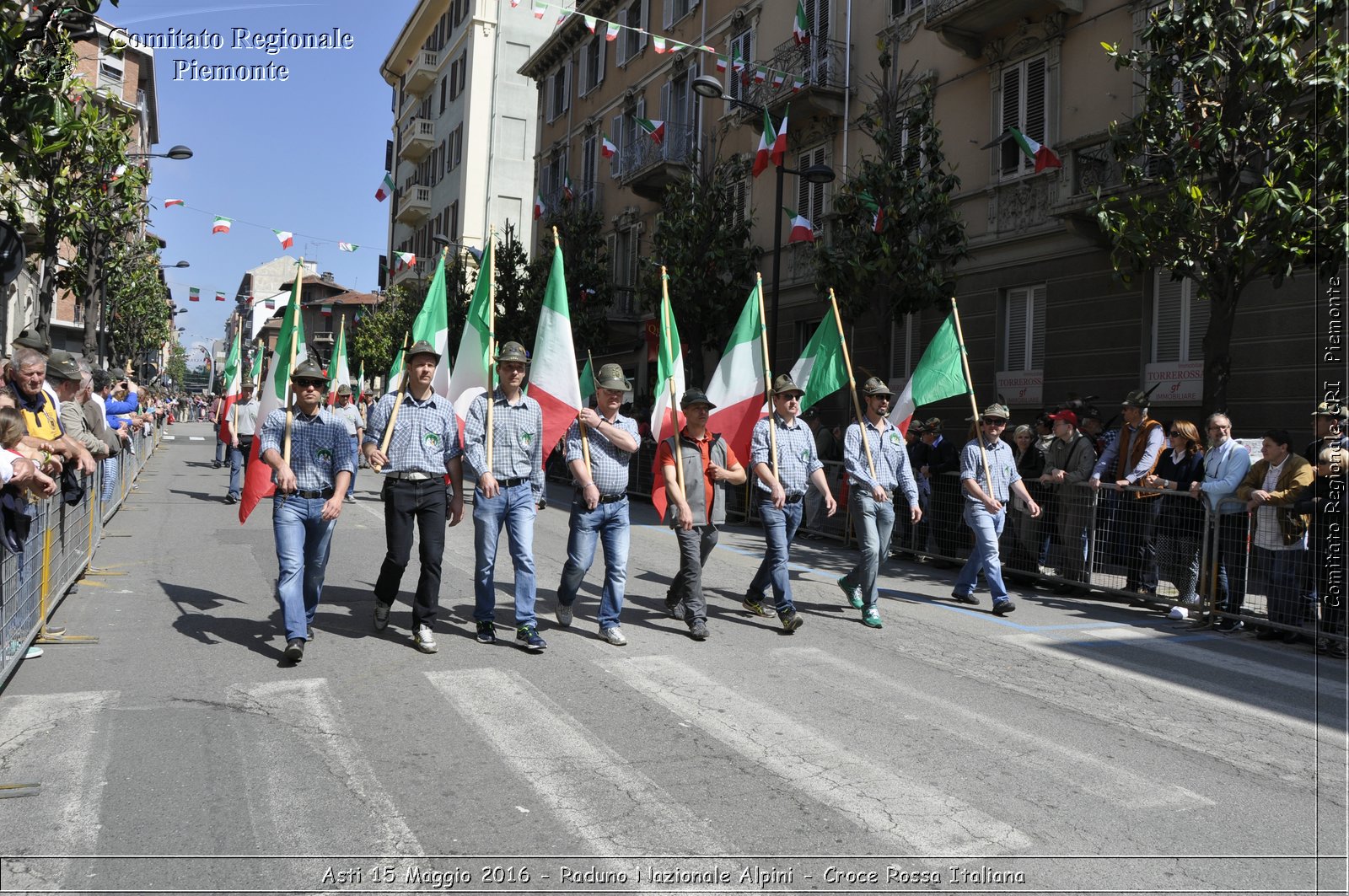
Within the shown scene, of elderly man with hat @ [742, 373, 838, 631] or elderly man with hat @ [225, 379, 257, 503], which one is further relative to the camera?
elderly man with hat @ [225, 379, 257, 503]

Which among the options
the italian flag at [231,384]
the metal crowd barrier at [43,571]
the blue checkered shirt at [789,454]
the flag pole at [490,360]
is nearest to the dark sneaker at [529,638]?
the flag pole at [490,360]

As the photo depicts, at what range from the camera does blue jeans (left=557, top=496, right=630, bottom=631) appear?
292 inches

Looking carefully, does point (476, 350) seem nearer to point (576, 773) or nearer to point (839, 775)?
point (576, 773)

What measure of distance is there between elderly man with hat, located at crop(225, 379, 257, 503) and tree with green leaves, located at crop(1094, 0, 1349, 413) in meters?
12.2

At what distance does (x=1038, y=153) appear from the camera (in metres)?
17.1

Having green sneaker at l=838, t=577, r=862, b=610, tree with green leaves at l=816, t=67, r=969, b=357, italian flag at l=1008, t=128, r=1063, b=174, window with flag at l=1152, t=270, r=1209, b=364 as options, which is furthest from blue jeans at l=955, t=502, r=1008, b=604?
italian flag at l=1008, t=128, r=1063, b=174

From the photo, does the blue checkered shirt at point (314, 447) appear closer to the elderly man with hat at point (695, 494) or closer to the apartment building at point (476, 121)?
the elderly man with hat at point (695, 494)

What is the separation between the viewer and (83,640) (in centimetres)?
700

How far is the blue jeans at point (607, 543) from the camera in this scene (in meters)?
7.42

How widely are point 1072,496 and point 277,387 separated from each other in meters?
7.49

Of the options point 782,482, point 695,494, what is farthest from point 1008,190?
point 695,494

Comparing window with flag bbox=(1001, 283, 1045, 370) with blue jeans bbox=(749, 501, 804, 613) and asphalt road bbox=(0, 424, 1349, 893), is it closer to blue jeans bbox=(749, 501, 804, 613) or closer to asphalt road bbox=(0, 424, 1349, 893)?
asphalt road bbox=(0, 424, 1349, 893)

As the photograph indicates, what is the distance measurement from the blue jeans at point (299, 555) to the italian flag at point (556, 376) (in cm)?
178

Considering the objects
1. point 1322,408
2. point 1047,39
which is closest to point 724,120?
point 1047,39
